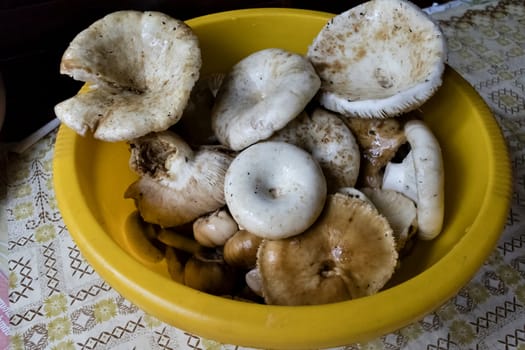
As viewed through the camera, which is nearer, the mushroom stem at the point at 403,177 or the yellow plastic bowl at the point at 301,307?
the yellow plastic bowl at the point at 301,307

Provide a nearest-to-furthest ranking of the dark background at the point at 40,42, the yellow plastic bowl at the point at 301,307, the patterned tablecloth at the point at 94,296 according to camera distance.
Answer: the yellow plastic bowl at the point at 301,307, the patterned tablecloth at the point at 94,296, the dark background at the point at 40,42

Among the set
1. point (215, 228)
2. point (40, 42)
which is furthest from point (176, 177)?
point (40, 42)

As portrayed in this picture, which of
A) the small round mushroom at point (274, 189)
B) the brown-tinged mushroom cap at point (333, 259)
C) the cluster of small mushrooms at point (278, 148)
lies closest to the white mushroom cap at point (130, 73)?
the cluster of small mushrooms at point (278, 148)

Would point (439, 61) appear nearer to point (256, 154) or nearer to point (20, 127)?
point (256, 154)

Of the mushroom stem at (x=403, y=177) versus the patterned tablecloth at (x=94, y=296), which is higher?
the mushroom stem at (x=403, y=177)

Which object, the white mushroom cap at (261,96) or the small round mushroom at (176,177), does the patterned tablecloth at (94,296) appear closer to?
the small round mushroom at (176,177)

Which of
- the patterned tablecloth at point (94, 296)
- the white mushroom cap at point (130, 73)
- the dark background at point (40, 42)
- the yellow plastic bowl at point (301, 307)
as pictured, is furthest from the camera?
the dark background at point (40, 42)

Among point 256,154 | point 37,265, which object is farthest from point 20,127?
point 256,154

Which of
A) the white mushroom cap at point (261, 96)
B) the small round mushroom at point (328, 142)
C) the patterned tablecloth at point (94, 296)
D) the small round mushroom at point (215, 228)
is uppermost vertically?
the white mushroom cap at point (261, 96)
